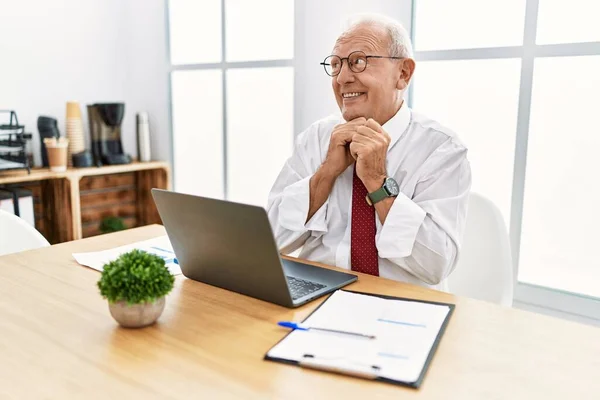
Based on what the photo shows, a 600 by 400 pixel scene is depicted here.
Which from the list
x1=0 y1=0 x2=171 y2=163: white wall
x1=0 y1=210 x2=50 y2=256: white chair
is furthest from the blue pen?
x1=0 y1=0 x2=171 y2=163: white wall

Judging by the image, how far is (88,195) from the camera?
3.36 m

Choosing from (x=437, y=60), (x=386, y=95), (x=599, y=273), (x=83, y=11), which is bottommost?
(x=599, y=273)

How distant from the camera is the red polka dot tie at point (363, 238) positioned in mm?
1455

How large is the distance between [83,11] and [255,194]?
1537mm

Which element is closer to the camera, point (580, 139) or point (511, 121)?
point (580, 139)

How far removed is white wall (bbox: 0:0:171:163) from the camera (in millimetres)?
3053

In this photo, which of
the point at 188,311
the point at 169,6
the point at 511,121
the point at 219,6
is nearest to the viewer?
the point at 188,311

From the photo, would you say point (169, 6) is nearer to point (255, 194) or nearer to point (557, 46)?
point (255, 194)

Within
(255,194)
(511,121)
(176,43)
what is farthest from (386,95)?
(176,43)

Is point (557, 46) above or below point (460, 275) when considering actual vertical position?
above

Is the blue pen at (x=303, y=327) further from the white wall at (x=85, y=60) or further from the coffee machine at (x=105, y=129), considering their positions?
the white wall at (x=85, y=60)

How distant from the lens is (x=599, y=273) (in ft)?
6.51

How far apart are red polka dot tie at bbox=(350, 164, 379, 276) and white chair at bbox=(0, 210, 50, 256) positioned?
96 centimetres

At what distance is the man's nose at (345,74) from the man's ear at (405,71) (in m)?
0.15
